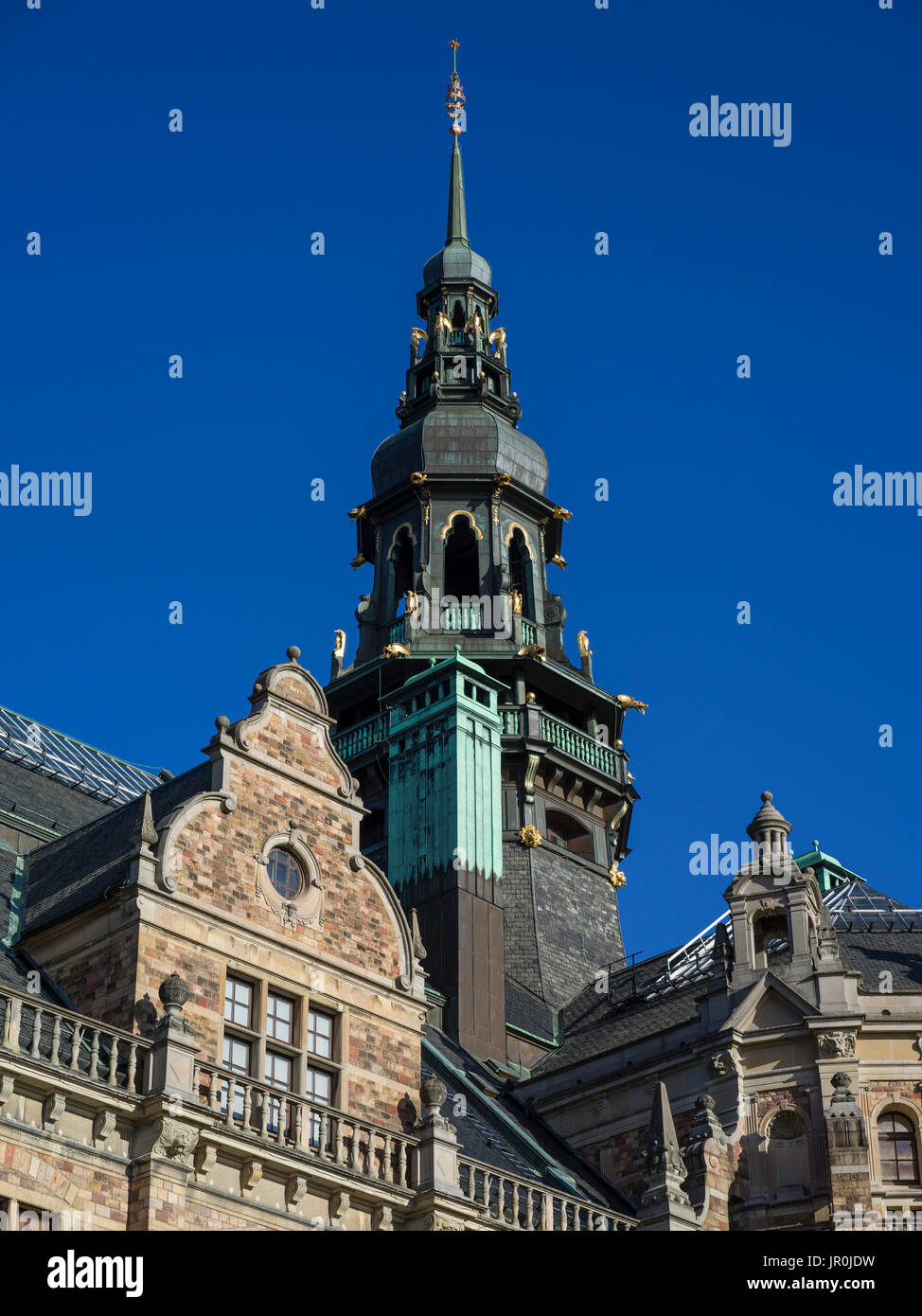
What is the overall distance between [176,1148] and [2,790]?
10.9 meters

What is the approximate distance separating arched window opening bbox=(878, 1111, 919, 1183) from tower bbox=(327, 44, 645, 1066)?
27.2 ft

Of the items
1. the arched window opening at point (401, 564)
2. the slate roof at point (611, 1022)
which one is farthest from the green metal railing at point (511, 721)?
the slate roof at point (611, 1022)

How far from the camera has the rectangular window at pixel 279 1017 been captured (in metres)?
30.9

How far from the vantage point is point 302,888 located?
1273 inches

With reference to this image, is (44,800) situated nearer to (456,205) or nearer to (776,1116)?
(776,1116)

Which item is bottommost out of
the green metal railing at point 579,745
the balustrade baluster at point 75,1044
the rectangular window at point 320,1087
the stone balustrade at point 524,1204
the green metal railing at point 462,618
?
the stone balustrade at point 524,1204

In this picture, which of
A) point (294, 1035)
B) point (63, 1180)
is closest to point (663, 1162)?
point (294, 1035)

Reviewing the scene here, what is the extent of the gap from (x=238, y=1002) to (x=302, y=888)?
2380mm

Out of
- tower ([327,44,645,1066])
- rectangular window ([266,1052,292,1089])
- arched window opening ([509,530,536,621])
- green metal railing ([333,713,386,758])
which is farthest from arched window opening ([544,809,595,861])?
rectangular window ([266,1052,292,1089])

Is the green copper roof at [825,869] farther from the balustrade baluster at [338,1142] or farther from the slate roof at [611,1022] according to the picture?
the balustrade baluster at [338,1142]

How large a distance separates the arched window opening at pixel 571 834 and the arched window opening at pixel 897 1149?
16.7 meters

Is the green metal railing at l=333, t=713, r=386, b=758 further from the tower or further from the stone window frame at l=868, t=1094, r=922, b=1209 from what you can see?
the stone window frame at l=868, t=1094, r=922, b=1209

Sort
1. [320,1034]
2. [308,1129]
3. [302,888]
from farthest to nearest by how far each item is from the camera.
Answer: [302,888] < [320,1034] < [308,1129]

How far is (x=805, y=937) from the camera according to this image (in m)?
38.2
